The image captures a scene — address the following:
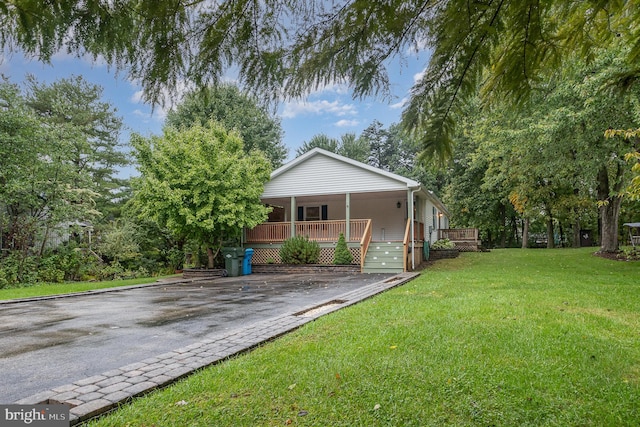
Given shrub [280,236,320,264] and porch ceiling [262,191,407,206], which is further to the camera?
porch ceiling [262,191,407,206]

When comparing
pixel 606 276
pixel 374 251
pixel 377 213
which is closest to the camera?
pixel 606 276

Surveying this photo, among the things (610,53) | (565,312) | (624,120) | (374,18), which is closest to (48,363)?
(374,18)

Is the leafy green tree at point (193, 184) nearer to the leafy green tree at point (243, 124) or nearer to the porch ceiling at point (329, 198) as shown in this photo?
the leafy green tree at point (243, 124)

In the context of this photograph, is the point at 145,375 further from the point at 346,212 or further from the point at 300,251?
the point at 346,212

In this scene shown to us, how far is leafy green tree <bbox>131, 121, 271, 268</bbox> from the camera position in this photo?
13.5m

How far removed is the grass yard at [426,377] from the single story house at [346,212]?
914 cm

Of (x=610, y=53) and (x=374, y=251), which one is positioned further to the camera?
(x=374, y=251)

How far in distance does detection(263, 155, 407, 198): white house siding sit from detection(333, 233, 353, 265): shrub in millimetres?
2451

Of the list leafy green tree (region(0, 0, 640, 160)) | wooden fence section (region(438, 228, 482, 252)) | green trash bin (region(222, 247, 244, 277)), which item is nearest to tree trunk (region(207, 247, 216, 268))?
green trash bin (region(222, 247, 244, 277))

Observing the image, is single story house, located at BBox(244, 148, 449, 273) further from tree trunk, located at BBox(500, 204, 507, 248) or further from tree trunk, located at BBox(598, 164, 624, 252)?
tree trunk, located at BBox(500, 204, 507, 248)

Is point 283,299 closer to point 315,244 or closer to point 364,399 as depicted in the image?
point 364,399

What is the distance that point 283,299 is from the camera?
788cm

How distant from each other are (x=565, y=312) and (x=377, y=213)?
14.3m

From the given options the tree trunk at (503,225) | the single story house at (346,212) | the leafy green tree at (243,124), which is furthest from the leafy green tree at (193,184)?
the tree trunk at (503,225)
